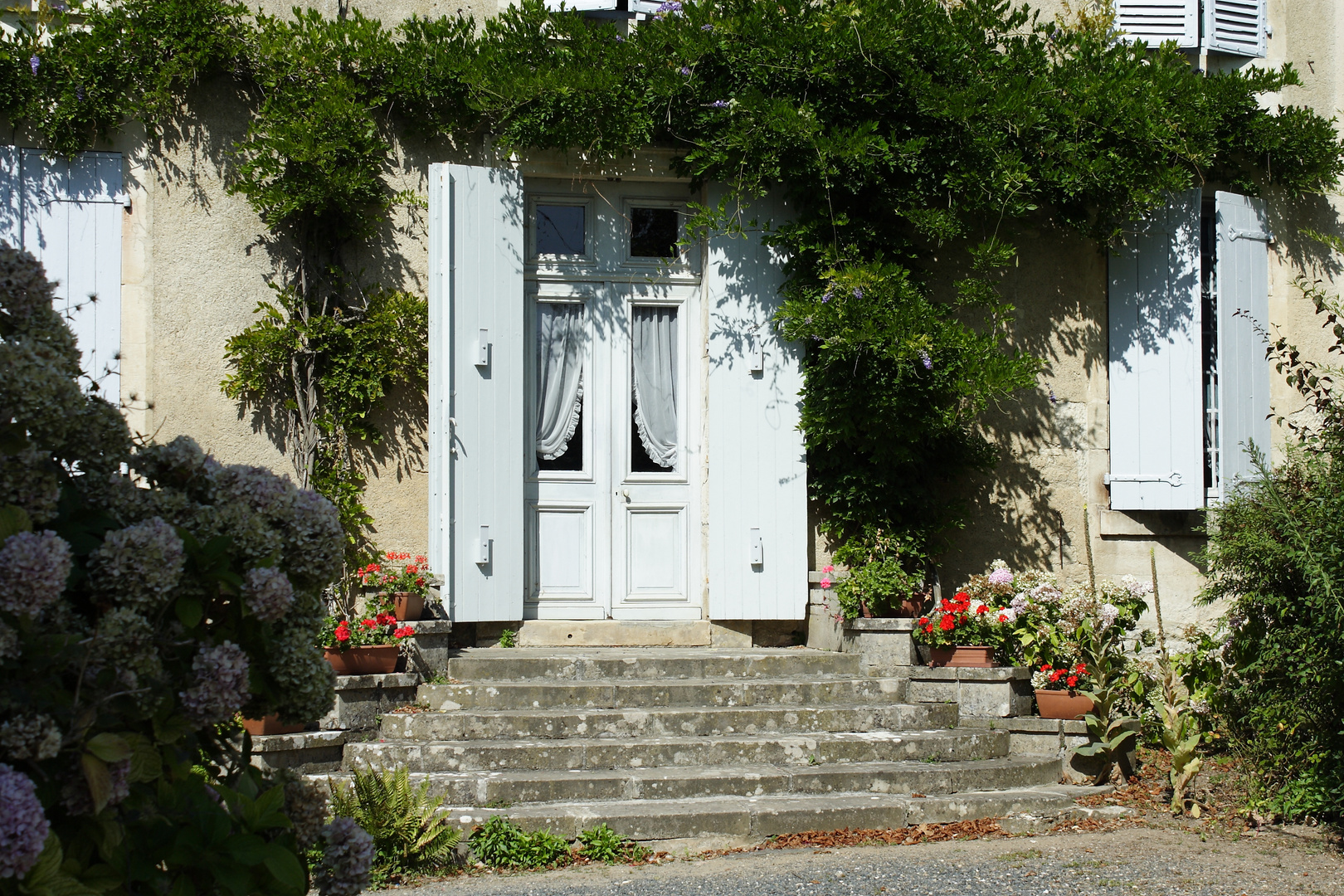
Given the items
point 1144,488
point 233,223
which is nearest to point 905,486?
point 1144,488

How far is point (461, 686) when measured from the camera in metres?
5.00

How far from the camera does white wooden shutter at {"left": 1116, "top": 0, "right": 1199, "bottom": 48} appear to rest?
6590 mm

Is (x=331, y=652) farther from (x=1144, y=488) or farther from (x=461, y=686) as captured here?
(x=1144, y=488)

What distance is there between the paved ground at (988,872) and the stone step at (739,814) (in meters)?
0.14

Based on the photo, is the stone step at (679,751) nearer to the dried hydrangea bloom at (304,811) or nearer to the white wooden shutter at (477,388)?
the white wooden shutter at (477,388)

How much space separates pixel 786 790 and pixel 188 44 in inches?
186

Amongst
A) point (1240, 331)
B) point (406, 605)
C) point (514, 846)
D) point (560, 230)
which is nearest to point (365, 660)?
point (406, 605)

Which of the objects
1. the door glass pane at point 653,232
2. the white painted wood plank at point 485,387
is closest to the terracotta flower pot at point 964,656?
the white painted wood plank at point 485,387

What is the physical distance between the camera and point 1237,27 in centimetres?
671

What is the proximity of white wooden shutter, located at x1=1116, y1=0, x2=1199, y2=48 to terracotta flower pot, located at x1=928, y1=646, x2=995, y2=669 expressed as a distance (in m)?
3.94

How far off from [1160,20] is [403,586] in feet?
18.4

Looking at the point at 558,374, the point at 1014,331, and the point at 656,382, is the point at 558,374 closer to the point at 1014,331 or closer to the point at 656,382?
the point at 656,382

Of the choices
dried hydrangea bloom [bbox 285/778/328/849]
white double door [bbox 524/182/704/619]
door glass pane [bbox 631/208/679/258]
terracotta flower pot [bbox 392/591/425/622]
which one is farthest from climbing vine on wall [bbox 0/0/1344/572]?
dried hydrangea bloom [bbox 285/778/328/849]

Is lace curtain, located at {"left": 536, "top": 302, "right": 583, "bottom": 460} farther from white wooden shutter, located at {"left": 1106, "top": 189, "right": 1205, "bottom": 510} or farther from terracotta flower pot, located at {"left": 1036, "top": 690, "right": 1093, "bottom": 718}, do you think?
white wooden shutter, located at {"left": 1106, "top": 189, "right": 1205, "bottom": 510}
